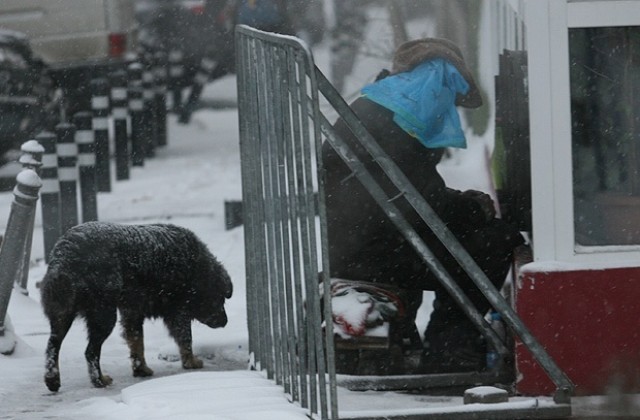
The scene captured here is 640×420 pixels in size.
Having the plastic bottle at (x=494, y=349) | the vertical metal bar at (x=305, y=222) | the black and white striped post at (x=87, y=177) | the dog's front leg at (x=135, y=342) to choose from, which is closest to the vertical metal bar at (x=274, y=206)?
the vertical metal bar at (x=305, y=222)

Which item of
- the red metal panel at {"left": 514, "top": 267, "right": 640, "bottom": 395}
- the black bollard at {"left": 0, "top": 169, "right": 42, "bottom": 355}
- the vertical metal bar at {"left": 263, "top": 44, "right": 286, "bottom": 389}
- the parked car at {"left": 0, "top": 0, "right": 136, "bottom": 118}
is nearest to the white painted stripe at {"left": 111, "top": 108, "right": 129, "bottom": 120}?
the parked car at {"left": 0, "top": 0, "right": 136, "bottom": 118}

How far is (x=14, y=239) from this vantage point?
7293 mm

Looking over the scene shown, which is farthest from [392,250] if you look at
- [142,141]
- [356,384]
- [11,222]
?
[142,141]

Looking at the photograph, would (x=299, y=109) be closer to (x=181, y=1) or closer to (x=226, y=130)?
(x=226, y=130)

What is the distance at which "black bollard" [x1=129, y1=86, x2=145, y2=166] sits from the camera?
15.4m

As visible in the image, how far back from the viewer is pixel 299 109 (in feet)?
15.9

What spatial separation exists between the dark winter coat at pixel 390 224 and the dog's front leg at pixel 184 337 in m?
0.96

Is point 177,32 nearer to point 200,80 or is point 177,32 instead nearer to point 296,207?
point 200,80

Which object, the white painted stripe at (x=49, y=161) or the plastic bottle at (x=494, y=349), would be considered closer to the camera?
the plastic bottle at (x=494, y=349)

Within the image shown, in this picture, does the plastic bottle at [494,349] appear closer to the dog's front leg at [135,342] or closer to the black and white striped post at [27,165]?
the dog's front leg at [135,342]

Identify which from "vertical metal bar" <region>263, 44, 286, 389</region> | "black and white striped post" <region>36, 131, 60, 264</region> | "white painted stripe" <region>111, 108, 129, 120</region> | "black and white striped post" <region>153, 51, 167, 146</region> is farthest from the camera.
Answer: "black and white striped post" <region>153, 51, 167, 146</region>

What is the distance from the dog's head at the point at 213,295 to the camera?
6957mm

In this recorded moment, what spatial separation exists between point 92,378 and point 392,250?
155 cm

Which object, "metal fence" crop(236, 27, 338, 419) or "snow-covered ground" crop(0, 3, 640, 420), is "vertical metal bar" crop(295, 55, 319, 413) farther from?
"snow-covered ground" crop(0, 3, 640, 420)
